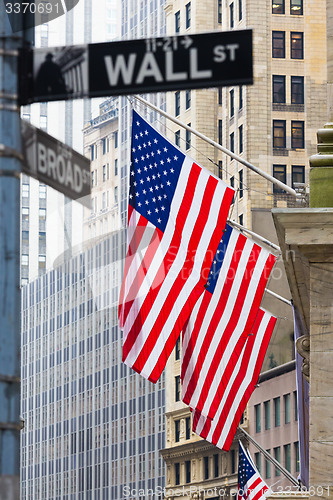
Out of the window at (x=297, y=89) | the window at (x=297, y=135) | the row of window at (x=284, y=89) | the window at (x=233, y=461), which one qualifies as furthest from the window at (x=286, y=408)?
the row of window at (x=284, y=89)

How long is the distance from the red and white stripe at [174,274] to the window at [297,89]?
83.7m

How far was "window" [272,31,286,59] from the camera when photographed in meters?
107

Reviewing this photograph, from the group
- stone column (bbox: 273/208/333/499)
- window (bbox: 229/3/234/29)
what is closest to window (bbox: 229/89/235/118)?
window (bbox: 229/3/234/29)

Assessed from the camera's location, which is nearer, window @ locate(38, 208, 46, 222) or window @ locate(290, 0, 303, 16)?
window @ locate(38, 208, 46, 222)

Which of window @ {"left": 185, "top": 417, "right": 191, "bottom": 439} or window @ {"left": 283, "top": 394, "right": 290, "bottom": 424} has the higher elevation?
window @ {"left": 185, "top": 417, "right": 191, "bottom": 439}

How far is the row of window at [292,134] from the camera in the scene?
106 meters

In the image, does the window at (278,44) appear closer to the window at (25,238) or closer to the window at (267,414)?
the window at (267,414)

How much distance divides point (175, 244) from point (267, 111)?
3291 inches

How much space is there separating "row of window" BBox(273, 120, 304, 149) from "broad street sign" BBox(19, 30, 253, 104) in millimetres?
99426

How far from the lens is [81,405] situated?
152000mm

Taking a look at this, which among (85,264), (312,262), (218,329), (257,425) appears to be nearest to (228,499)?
(257,425)

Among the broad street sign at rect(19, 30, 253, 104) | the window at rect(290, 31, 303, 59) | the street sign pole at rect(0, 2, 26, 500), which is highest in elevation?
the window at rect(290, 31, 303, 59)

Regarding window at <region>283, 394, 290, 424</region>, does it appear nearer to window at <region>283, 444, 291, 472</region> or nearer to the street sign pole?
window at <region>283, 444, 291, 472</region>

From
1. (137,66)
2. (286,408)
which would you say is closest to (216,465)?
(286,408)
